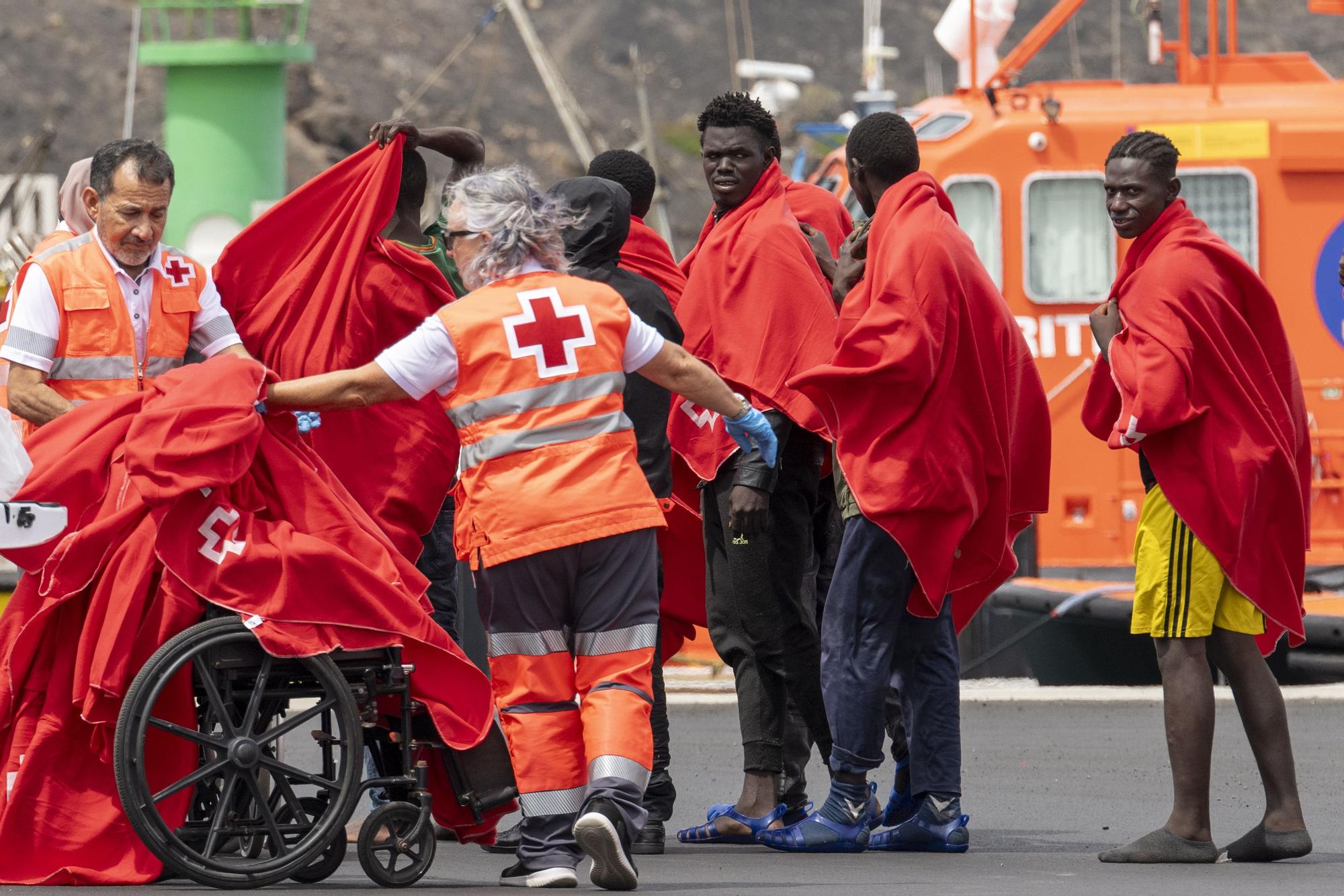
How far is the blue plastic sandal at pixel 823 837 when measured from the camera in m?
6.54

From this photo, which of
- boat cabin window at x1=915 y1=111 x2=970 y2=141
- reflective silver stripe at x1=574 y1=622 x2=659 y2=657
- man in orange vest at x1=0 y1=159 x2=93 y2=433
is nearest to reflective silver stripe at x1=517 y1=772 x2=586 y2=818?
reflective silver stripe at x1=574 y1=622 x2=659 y2=657

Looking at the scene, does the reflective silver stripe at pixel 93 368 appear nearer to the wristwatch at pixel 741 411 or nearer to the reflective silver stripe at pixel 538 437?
the reflective silver stripe at pixel 538 437

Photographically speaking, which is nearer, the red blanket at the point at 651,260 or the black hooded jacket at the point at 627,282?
the black hooded jacket at the point at 627,282

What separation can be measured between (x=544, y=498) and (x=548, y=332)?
0.41 metres

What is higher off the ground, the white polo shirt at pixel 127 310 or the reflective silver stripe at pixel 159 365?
the white polo shirt at pixel 127 310

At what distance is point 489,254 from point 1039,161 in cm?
716

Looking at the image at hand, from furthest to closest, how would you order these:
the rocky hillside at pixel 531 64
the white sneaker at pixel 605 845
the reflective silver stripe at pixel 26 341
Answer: the rocky hillside at pixel 531 64, the reflective silver stripe at pixel 26 341, the white sneaker at pixel 605 845

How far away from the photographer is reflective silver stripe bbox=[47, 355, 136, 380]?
20.6ft

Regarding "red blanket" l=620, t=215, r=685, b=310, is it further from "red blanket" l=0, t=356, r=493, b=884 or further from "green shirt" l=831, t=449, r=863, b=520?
"red blanket" l=0, t=356, r=493, b=884

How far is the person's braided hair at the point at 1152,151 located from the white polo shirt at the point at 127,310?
2540 mm

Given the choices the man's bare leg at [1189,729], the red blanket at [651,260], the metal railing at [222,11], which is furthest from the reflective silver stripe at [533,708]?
the metal railing at [222,11]

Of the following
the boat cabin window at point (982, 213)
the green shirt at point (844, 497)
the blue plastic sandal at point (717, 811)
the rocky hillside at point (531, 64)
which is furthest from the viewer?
the rocky hillside at point (531, 64)

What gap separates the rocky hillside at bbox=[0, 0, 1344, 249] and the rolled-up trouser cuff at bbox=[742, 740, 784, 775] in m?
34.2

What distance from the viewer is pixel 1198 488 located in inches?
247
